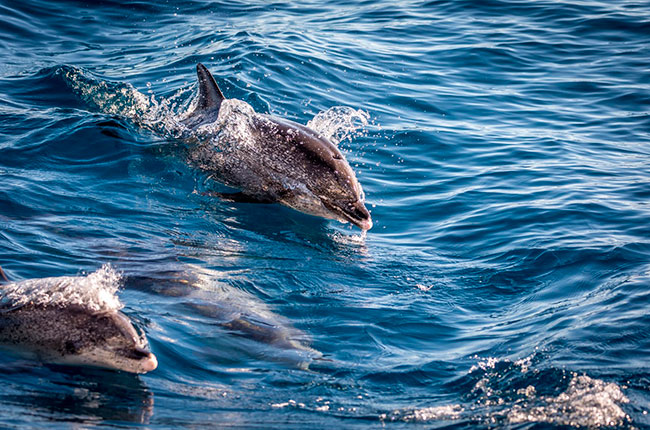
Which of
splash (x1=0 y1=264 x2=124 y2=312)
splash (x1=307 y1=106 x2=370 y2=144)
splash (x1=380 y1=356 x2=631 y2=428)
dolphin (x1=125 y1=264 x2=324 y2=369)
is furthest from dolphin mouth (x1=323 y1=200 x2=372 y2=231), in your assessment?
splash (x1=0 y1=264 x2=124 y2=312)

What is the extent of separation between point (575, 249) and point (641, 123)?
238 inches

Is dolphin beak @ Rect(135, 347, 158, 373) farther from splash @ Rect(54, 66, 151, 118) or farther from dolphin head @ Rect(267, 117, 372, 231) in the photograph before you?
splash @ Rect(54, 66, 151, 118)

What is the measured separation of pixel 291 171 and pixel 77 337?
Answer: 14.5 ft

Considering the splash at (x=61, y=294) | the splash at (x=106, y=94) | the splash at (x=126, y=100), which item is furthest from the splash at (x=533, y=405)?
the splash at (x=106, y=94)

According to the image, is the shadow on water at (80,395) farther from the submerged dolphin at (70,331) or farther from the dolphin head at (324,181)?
the dolphin head at (324,181)

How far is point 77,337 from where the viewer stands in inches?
215

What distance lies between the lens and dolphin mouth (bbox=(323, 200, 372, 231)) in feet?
29.6

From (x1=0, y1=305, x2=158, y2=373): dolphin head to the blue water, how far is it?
0.15 m

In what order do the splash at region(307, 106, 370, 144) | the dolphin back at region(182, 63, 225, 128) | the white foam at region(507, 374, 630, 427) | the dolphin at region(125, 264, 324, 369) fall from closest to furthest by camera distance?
the white foam at region(507, 374, 630, 427)
the dolphin at region(125, 264, 324, 369)
the dolphin back at region(182, 63, 225, 128)
the splash at region(307, 106, 370, 144)

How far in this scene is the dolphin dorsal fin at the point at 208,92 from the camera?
1083cm

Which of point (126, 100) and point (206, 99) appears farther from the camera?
point (126, 100)

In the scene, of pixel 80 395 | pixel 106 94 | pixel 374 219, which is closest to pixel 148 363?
pixel 80 395

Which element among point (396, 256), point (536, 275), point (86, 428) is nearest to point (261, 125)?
point (396, 256)

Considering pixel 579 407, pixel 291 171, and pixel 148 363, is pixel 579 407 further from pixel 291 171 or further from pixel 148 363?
pixel 291 171
